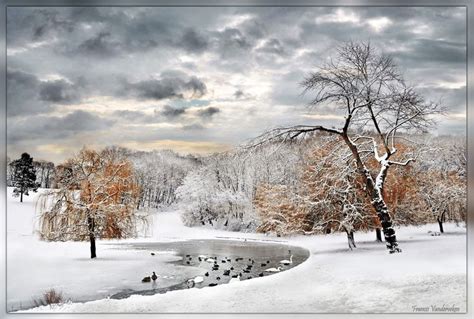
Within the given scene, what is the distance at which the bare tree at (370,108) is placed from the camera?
534 cm

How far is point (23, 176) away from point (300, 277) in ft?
9.12

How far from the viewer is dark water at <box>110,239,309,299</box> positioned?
17.3ft

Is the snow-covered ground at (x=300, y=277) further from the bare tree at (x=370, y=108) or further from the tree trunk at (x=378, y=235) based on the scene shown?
the bare tree at (x=370, y=108)

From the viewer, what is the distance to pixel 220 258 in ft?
18.0

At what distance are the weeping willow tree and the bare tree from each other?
1370 millimetres

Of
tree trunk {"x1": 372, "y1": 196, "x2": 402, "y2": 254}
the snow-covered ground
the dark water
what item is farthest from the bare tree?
the dark water

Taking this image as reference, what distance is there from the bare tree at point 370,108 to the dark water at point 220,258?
39.1 inches

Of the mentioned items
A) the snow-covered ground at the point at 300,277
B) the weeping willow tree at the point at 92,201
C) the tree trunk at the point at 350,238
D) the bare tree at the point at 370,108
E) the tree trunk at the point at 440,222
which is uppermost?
the bare tree at the point at 370,108

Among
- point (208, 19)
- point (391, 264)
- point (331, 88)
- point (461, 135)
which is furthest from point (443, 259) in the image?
point (208, 19)

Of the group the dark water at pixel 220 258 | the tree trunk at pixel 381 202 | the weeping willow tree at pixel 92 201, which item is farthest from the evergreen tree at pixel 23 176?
the tree trunk at pixel 381 202

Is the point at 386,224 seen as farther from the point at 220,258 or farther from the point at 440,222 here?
the point at 220,258

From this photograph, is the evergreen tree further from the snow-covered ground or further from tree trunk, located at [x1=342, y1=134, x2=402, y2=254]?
tree trunk, located at [x1=342, y1=134, x2=402, y2=254]

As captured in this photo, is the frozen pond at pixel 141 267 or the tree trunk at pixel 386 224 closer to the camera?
the frozen pond at pixel 141 267

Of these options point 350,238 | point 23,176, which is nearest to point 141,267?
point 23,176
